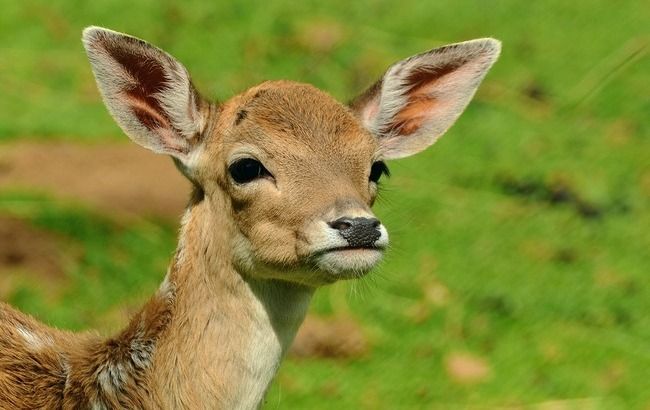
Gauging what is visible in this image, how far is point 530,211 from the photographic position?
9938 millimetres

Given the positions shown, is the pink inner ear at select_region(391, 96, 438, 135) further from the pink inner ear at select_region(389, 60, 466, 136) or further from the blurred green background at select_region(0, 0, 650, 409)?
the blurred green background at select_region(0, 0, 650, 409)

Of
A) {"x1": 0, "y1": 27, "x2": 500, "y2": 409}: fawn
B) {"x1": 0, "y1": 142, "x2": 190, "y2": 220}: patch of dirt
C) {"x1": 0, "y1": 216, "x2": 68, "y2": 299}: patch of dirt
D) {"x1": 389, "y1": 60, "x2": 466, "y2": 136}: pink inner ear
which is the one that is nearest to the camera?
{"x1": 0, "y1": 27, "x2": 500, "y2": 409}: fawn

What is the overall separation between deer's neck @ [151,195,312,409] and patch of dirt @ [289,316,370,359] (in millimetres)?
2588

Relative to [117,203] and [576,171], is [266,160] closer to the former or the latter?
[117,203]

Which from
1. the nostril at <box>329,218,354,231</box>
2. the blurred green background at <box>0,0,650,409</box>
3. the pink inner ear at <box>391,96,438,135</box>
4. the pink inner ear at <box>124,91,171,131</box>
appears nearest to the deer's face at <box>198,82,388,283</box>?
the nostril at <box>329,218,354,231</box>

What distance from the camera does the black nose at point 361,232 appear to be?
17.7 feet

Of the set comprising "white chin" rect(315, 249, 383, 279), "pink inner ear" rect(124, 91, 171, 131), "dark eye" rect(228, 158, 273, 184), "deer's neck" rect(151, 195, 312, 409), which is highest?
"pink inner ear" rect(124, 91, 171, 131)

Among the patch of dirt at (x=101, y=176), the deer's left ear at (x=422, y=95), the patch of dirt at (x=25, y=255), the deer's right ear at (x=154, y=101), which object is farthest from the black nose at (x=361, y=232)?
the patch of dirt at (x=101, y=176)

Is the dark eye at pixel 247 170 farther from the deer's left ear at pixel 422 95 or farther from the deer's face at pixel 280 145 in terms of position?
the deer's left ear at pixel 422 95

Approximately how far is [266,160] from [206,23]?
614 cm

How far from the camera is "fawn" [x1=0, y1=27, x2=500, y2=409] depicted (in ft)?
18.5

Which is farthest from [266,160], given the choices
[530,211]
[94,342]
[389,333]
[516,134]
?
[516,134]

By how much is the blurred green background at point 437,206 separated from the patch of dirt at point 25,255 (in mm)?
13

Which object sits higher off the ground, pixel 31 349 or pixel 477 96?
pixel 477 96
